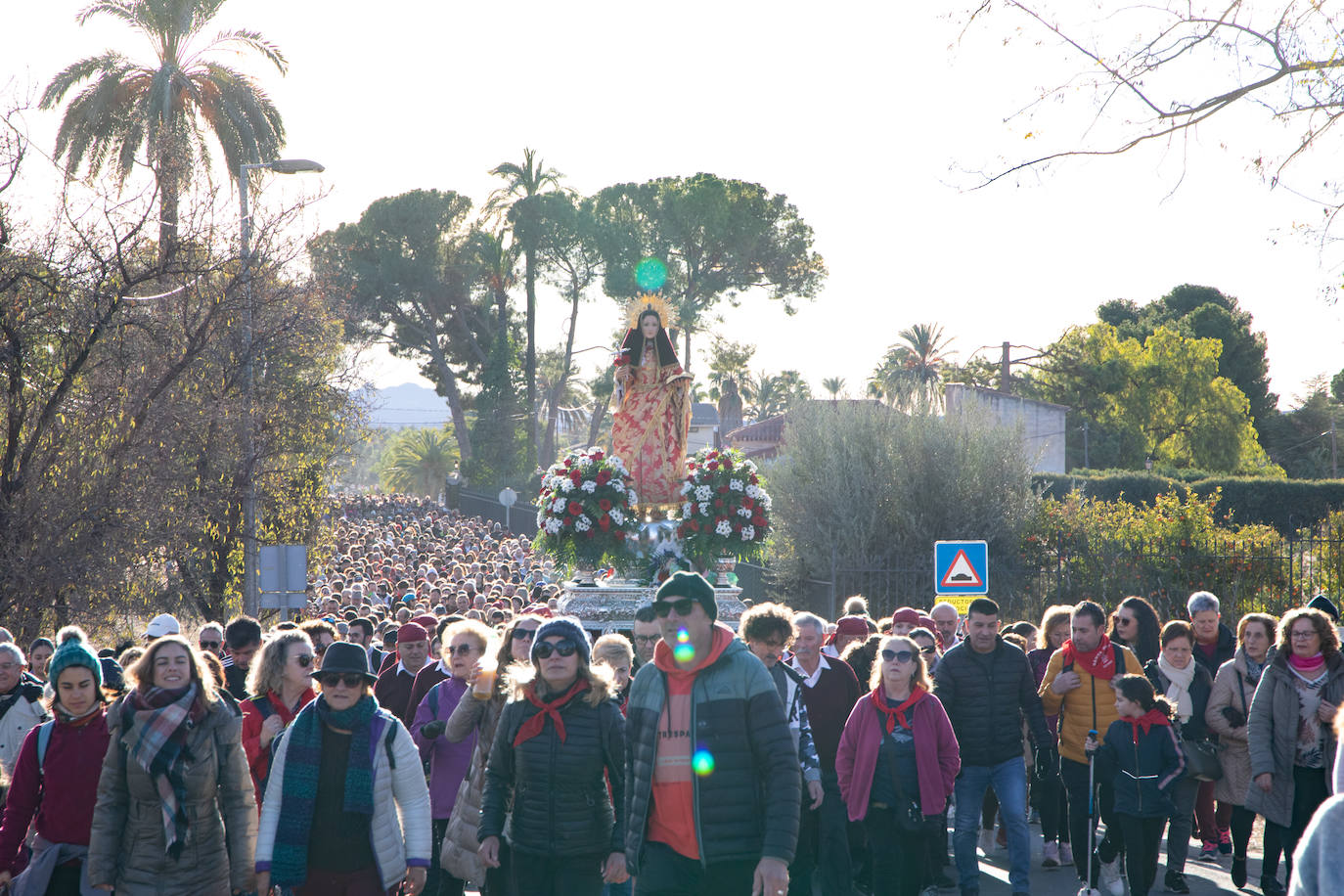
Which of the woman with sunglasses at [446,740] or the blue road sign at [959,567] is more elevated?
the blue road sign at [959,567]

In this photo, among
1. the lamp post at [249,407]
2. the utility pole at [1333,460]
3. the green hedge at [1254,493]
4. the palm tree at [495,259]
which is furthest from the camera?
the utility pole at [1333,460]

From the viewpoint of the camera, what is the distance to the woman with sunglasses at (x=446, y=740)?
6750 millimetres

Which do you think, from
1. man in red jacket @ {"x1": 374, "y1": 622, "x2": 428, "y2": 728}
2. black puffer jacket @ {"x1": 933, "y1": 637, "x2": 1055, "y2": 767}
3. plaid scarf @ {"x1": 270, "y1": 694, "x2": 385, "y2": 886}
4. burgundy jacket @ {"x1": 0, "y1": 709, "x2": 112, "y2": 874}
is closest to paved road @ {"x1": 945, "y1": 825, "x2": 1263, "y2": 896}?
black puffer jacket @ {"x1": 933, "y1": 637, "x2": 1055, "y2": 767}

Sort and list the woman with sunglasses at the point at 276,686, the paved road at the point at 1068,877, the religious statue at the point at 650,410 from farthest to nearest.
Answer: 1. the religious statue at the point at 650,410
2. the paved road at the point at 1068,877
3. the woman with sunglasses at the point at 276,686

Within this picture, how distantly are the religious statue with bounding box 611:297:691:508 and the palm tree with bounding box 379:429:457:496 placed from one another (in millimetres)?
65335

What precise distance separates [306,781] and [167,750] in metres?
0.63

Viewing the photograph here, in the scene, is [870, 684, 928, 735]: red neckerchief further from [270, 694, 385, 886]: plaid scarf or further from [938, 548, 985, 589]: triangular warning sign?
[938, 548, 985, 589]: triangular warning sign

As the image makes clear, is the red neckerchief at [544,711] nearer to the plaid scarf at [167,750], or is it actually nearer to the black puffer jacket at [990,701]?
the plaid scarf at [167,750]

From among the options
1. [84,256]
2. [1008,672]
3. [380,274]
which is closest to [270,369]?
[84,256]

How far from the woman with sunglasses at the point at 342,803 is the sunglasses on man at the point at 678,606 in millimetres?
1252

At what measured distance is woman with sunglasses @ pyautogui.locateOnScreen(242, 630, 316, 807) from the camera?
6547 millimetres

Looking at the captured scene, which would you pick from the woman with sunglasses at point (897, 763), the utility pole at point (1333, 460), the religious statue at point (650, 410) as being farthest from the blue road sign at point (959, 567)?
the utility pole at point (1333, 460)

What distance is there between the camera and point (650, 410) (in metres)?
14.5

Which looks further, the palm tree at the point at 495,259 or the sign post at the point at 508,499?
the palm tree at the point at 495,259
